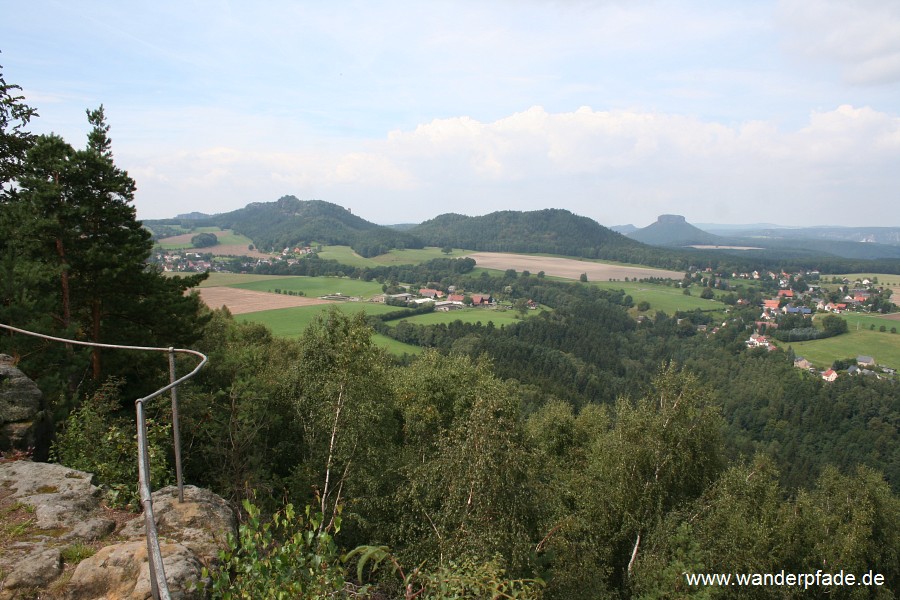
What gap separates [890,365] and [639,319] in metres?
46.2

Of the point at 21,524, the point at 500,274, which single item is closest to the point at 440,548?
the point at 21,524

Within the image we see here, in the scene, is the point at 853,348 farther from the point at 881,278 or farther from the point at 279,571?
the point at 279,571

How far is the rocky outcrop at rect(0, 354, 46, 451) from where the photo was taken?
26.3ft

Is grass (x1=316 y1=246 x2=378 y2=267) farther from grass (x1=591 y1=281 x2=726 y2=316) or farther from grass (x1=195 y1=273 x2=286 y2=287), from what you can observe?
grass (x1=591 y1=281 x2=726 y2=316)

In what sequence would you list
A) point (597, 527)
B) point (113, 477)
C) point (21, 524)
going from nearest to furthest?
point (21, 524) < point (113, 477) < point (597, 527)

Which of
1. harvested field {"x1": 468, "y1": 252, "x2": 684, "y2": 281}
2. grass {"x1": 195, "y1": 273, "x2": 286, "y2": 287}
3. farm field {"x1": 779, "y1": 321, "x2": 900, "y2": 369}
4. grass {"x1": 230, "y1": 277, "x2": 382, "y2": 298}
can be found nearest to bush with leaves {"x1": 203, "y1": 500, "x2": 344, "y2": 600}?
grass {"x1": 230, "y1": 277, "x2": 382, "y2": 298}

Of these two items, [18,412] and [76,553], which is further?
[18,412]

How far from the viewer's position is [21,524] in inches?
224

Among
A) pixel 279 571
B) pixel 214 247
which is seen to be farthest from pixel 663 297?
pixel 279 571

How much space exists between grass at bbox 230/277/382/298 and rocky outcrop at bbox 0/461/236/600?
91.6m

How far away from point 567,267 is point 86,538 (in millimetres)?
173313

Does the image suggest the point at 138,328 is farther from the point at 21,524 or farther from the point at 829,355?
the point at 829,355

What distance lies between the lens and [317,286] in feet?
363

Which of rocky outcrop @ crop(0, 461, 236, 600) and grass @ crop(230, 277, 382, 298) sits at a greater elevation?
rocky outcrop @ crop(0, 461, 236, 600)
